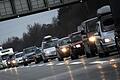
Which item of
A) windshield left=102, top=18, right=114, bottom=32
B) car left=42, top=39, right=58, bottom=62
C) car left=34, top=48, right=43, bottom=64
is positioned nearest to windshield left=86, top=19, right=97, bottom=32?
windshield left=102, top=18, right=114, bottom=32

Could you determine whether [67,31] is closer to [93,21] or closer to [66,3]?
[66,3]

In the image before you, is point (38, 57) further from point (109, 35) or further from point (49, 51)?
point (109, 35)

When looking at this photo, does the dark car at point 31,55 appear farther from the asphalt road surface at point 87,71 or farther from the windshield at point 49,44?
the asphalt road surface at point 87,71

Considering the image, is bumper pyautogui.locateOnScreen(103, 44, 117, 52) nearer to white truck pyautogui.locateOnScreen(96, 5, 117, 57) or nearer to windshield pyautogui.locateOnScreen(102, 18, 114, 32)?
white truck pyautogui.locateOnScreen(96, 5, 117, 57)

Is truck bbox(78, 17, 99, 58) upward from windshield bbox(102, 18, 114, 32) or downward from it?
downward

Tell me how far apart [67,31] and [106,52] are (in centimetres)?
8093

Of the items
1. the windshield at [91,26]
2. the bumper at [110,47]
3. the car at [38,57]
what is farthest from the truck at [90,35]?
the car at [38,57]

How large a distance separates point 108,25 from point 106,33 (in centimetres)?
51

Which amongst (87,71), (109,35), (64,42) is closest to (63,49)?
(64,42)

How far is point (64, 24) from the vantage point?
107375 millimetres

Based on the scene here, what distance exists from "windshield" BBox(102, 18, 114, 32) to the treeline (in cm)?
4125

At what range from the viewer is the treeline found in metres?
69.4

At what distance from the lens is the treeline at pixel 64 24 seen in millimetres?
69375

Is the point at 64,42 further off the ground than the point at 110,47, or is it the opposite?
the point at 110,47
